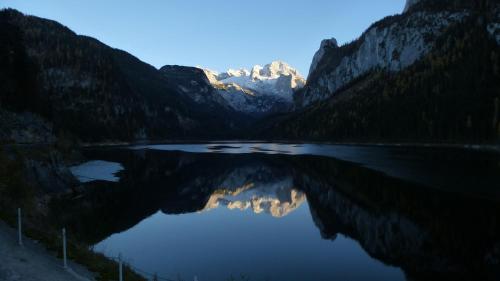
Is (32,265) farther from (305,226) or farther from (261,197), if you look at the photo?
(261,197)

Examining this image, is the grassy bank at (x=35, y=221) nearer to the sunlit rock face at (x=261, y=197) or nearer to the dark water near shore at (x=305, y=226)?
the dark water near shore at (x=305, y=226)

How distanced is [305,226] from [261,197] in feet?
65.5

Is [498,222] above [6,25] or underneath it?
underneath

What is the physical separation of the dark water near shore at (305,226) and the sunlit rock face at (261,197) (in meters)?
0.17

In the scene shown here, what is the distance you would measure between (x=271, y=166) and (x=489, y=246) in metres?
76.7

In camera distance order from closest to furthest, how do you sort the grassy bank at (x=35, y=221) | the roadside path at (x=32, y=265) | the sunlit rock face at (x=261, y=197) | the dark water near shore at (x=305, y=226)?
the roadside path at (x=32, y=265), the grassy bank at (x=35, y=221), the dark water near shore at (x=305, y=226), the sunlit rock face at (x=261, y=197)

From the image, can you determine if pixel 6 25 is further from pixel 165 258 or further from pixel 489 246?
pixel 489 246

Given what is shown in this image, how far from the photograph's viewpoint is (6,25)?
106875 mm

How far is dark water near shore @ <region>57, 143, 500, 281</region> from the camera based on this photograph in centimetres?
3012

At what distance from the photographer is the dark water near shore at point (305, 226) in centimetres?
3012

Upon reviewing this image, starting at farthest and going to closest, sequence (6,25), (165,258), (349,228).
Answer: (6,25) → (349,228) → (165,258)

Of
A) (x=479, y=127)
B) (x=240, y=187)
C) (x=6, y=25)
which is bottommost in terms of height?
(x=240, y=187)

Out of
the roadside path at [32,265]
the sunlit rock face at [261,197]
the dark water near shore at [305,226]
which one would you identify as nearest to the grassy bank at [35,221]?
the roadside path at [32,265]

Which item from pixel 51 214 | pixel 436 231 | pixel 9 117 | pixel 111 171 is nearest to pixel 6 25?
pixel 9 117
